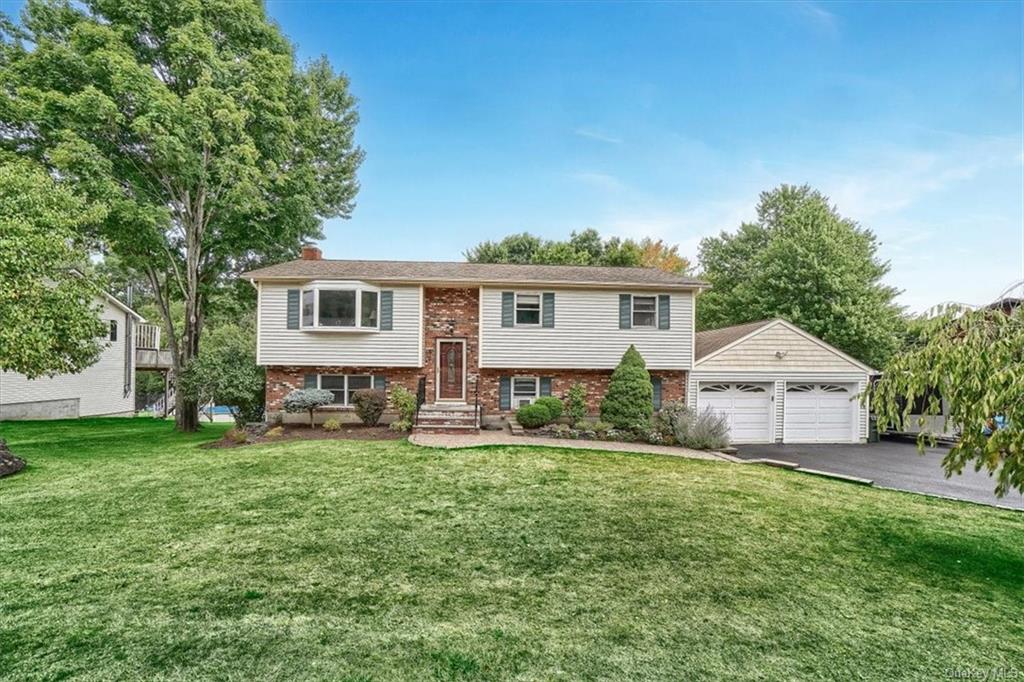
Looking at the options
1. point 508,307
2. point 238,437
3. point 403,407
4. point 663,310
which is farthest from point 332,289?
point 663,310

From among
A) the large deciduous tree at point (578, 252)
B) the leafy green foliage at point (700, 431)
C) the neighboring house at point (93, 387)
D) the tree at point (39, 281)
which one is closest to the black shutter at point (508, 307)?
the leafy green foliage at point (700, 431)

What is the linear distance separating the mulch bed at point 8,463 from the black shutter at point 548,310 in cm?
1238

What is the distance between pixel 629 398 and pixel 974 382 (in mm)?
9223

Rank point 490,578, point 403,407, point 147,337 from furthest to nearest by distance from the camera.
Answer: point 147,337 < point 403,407 < point 490,578

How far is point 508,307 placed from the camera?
14633 millimetres

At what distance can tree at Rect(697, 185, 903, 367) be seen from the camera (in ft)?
63.6

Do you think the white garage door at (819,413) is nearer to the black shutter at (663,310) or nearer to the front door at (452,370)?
the black shutter at (663,310)

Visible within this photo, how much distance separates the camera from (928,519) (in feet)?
22.8

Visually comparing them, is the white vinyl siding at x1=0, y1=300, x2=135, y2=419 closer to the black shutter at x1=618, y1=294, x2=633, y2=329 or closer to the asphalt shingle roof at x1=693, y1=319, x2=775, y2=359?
the black shutter at x1=618, y1=294, x2=633, y2=329

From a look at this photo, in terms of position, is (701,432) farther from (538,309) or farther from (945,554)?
(945,554)

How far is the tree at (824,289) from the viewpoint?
19.4 meters

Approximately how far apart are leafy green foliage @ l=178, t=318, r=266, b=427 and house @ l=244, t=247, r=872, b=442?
547 millimetres

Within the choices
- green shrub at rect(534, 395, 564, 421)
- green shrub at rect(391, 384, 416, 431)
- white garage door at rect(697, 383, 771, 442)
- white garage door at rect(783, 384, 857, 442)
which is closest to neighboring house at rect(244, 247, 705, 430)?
green shrub at rect(391, 384, 416, 431)

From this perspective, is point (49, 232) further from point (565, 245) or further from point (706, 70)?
point (565, 245)
